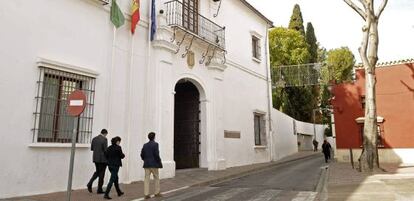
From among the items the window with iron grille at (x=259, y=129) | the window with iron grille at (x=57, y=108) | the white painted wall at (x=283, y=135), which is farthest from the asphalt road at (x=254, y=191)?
the white painted wall at (x=283, y=135)

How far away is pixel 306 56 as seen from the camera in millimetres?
A: 35312

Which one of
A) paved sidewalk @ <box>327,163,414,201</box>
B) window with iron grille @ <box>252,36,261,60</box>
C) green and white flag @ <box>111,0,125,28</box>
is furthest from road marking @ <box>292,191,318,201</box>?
window with iron grille @ <box>252,36,261,60</box>

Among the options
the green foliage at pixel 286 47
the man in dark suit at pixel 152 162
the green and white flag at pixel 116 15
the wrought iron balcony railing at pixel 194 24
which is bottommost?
the man in dark suit at pixel 152 162

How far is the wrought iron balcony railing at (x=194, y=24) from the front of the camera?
13.3 m

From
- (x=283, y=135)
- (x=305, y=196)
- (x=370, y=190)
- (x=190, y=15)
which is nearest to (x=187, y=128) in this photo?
(x=190, y=15)

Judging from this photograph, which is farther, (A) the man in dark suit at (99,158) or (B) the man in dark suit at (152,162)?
(A) the man in dark suit at (99,158)

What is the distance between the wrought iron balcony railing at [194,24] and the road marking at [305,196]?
7130 mm

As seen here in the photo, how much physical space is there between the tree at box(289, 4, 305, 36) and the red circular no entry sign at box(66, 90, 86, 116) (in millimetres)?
35110

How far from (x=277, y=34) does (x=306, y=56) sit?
3707 mm

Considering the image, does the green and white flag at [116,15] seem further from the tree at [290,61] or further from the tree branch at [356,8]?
the tree at [290,61]

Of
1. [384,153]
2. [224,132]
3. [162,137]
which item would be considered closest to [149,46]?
[162,137]

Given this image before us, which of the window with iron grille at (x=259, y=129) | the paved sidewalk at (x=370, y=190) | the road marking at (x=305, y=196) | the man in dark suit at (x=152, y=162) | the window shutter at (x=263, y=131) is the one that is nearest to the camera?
the paved sidewalk at (x=370, y=190)

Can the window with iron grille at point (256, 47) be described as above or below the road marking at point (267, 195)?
above

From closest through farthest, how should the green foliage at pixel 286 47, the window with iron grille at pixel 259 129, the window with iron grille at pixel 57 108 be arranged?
the window with iron grille at pixel 57 108
the window with iron grille at pixel 259 129
the green foliage at pixel 286 47
